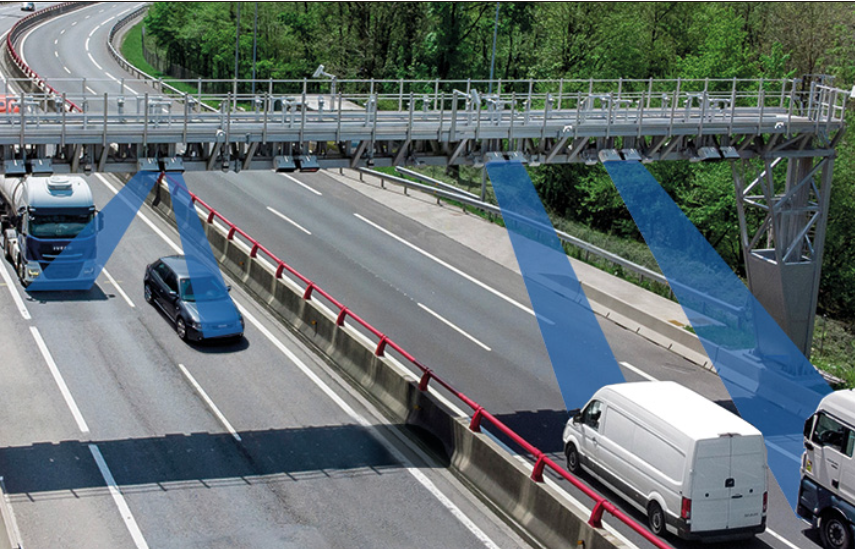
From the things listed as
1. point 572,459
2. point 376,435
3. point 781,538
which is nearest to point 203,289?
point 376,435

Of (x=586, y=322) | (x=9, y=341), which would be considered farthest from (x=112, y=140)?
(x=586, y=322)

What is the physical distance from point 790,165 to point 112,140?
19063 millimetres

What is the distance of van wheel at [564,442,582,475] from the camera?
21.4m

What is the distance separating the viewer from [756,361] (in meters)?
29.1

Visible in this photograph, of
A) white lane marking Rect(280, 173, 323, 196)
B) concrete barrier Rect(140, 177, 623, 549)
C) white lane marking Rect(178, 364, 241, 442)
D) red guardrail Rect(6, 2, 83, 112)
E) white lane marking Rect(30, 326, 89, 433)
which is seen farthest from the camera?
red guardrail Rect(6, 2, 83, 112)

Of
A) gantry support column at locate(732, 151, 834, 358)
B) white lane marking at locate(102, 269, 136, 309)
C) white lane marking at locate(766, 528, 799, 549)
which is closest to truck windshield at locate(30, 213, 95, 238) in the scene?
white lane marking at locate(102, 269, 136, 309)

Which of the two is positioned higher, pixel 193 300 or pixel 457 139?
pixel 457 139

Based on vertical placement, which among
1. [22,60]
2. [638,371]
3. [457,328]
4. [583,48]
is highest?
[583,48]

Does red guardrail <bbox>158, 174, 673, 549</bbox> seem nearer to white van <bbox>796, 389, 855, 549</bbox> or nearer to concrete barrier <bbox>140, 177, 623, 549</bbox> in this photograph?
concrete barrier <bbox>140, 177, 623, 549</bbox>

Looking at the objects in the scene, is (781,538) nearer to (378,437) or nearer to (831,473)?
(831,473)

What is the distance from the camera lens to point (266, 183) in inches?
1845

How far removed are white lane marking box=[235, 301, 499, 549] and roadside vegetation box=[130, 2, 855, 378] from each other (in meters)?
15.0

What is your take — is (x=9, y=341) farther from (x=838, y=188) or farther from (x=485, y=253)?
(x=838, y=188)

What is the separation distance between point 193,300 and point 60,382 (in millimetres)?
4505
